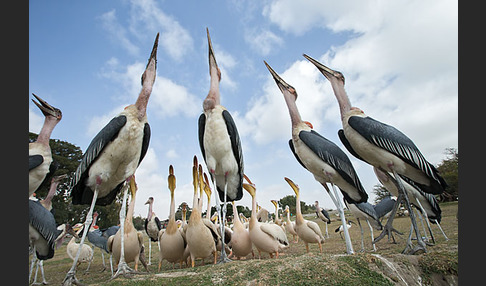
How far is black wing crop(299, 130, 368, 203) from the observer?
4.78m

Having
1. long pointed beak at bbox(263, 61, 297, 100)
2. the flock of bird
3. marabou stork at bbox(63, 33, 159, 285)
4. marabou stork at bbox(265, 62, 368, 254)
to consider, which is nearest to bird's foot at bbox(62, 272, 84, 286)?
the flock of bird

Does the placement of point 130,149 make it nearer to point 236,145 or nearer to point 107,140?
point 107,140

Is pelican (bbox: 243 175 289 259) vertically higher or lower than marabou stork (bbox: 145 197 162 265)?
lower

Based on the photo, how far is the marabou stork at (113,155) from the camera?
441cm

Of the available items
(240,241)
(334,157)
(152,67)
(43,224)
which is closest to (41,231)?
(43,224)

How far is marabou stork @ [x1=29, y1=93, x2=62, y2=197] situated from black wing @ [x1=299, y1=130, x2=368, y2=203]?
4.74 meters

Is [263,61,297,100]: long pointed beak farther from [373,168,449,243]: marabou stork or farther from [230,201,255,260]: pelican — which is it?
[230,201,255,260]: pelican

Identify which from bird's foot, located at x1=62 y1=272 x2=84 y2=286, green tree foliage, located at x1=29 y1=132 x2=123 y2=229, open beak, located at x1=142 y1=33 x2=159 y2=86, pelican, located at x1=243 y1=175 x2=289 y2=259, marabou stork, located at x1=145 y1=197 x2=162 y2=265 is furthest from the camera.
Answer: green tree foliage, located at x1=29 y1=132 x2=123 y2=229

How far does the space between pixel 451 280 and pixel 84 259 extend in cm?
1085

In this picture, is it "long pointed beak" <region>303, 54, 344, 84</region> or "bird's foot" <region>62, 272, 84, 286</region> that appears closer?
"bird's foot" <region>62, 272, 84, 286</region>

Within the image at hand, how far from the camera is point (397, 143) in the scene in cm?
454

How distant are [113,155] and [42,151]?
4.97ft

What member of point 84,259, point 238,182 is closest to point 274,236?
point 238,182

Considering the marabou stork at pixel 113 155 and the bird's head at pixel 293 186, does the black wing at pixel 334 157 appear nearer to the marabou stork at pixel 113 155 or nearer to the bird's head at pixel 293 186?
the marabou stork at pixel 113 155
